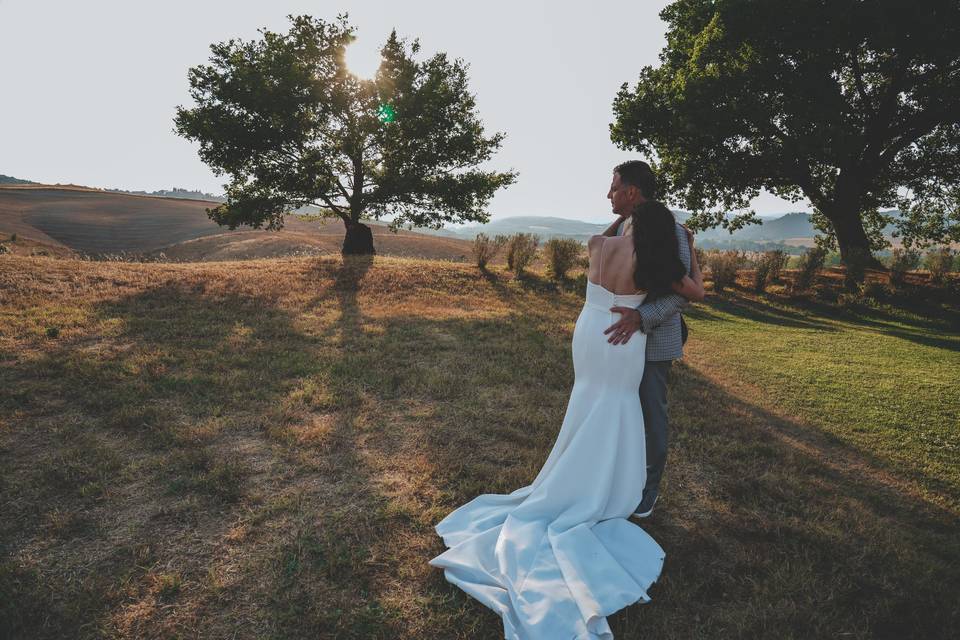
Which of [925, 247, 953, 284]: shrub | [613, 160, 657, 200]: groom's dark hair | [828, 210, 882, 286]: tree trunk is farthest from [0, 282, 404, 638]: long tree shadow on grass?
[925, 247, 953, 284]: shrub

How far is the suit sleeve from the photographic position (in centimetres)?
368

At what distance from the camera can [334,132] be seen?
2148cm

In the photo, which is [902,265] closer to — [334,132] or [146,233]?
[334,132]

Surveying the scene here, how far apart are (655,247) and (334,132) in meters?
21.6

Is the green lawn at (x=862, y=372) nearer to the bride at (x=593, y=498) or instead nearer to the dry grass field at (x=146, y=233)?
the bride at (x=593, y=498)

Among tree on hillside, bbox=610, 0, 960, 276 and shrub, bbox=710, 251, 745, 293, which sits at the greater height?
tree on hillside, bbox=610, 0, 960, 276

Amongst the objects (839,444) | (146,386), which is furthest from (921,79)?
(146,386)

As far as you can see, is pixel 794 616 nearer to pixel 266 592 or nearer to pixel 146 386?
pixel 266 592

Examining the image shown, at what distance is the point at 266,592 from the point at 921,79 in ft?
81.0

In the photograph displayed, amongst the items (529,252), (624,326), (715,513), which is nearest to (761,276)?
(529,252)

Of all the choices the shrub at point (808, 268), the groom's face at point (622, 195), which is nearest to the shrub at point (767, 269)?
the shrub at point (808, 268)

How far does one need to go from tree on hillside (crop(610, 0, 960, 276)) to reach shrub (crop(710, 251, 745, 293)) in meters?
3.53

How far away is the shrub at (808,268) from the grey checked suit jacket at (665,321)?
637 inches

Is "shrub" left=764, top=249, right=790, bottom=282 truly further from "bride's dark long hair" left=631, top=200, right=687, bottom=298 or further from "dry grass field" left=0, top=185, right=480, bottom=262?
"dry grass field" left=0, top=185, right=480, bottom=262
